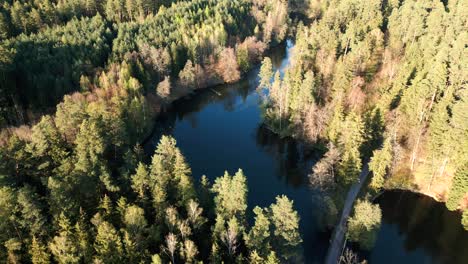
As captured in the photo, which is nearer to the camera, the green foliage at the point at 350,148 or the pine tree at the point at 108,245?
the pine tree at the point at 108,245

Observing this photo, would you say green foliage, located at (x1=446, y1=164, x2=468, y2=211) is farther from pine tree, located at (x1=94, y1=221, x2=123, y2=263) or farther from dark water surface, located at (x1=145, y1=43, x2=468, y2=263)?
pine tree, located at (x1=94, y1=221, x2=123, y2=263)

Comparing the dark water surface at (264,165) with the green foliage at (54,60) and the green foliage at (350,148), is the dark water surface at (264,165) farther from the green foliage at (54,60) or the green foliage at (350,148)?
the green foliage at (54,60)

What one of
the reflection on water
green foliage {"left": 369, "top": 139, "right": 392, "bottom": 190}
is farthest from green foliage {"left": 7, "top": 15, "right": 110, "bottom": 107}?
the reflection on water

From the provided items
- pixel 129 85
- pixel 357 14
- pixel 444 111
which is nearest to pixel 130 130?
pixel 129 85

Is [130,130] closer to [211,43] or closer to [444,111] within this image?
[211,43]

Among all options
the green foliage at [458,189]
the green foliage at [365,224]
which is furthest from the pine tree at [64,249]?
the green foliage at [458,189]
